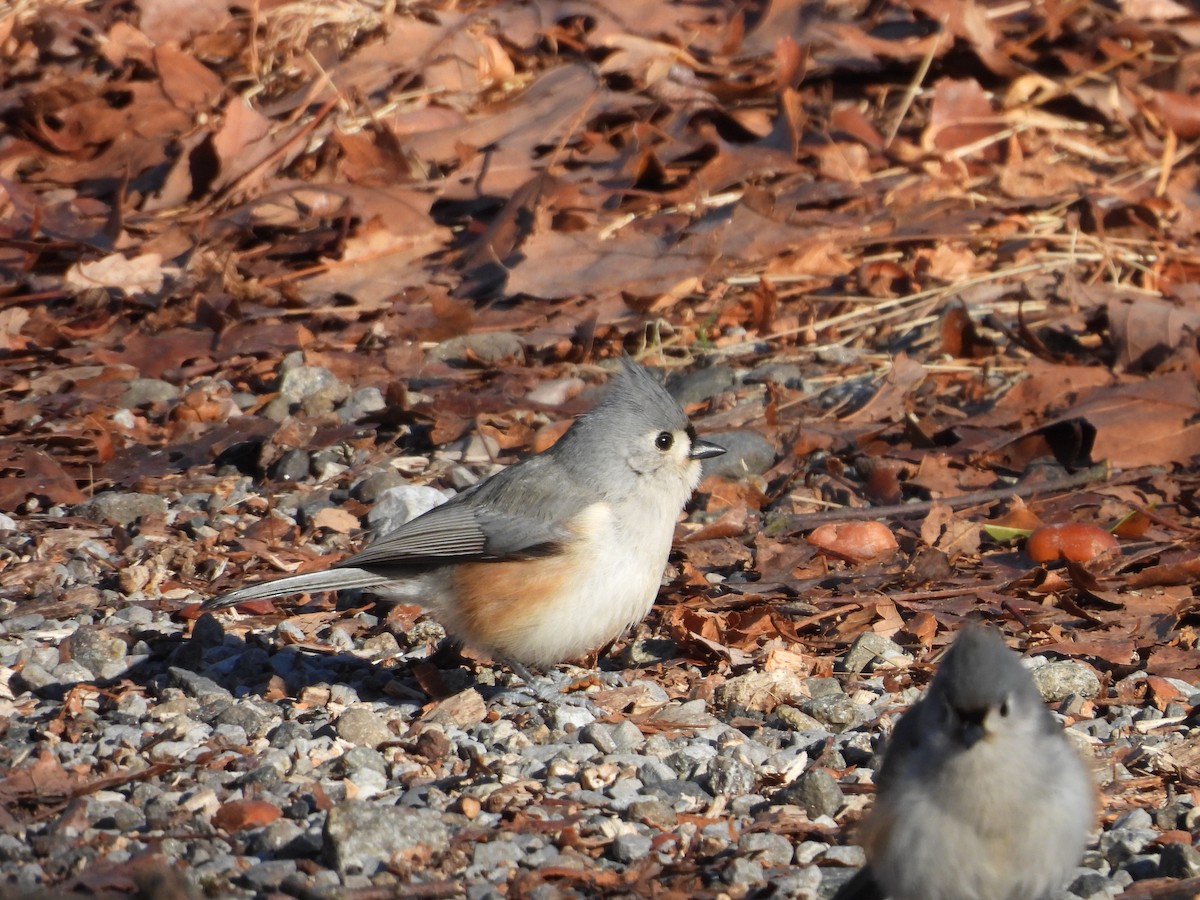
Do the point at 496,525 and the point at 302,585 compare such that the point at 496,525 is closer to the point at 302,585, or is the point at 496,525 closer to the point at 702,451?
the point at 302,585

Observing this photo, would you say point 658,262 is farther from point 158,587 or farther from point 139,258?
point 158,587

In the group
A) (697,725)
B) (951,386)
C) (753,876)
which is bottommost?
(951,386)

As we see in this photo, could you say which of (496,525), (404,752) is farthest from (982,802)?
(496,525)

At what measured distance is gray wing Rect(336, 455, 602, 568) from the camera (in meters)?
4.89

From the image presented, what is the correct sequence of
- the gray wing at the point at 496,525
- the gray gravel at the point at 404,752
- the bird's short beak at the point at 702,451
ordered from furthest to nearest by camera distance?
the bird's short beak at the point at 702,451, the gray wing at the point at 496,525, the gray gravel at the point at 404,752

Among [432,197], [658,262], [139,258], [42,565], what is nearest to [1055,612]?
[658,262]

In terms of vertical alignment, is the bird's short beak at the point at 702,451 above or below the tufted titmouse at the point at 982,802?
below

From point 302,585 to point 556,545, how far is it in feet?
2.65

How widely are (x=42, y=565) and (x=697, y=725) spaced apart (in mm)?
2492

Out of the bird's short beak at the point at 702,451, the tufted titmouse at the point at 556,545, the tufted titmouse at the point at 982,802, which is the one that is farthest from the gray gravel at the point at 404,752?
the bird's short beak at the point at 702,451

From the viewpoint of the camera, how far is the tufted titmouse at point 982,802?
126 inches

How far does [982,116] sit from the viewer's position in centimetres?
859

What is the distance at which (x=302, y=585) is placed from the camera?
477 cm

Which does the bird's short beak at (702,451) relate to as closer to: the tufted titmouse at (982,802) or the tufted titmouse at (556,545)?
the tufted titmouse at (556,545)
